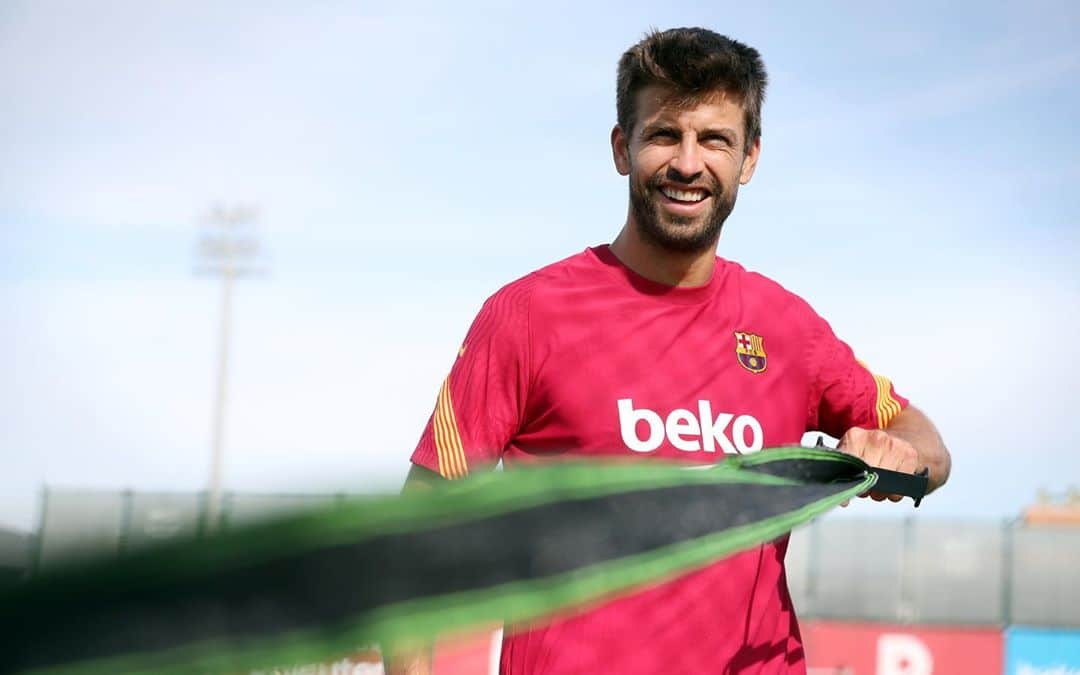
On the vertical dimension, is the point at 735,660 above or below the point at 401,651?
below

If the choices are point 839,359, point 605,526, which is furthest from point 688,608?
point 605,526

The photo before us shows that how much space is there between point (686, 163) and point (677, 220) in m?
0.15

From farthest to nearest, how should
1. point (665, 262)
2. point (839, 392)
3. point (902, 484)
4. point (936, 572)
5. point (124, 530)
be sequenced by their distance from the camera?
point (936, 572)
point (839, 392)
point (665, 262)
point (902, 484)
point (124, 530)

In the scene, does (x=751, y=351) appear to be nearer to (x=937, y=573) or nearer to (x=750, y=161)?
(x=750, y=161)

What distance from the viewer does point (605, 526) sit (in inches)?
42.8

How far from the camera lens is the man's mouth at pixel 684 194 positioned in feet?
9.98

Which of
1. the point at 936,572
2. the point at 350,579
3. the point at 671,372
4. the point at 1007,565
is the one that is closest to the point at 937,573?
the point at 936,572

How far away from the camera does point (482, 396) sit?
111 inches

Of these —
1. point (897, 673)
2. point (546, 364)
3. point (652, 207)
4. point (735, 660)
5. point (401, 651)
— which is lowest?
point (897, 673)

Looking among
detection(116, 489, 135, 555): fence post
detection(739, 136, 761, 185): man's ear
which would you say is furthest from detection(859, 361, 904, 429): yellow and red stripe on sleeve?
detection(116, 489, 135, 555): fence post

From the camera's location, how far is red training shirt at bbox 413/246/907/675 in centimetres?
276

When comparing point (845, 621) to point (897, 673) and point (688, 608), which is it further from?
point (688, 608)

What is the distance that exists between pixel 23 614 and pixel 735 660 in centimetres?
233

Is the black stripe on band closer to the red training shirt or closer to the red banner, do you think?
the red training shirt
